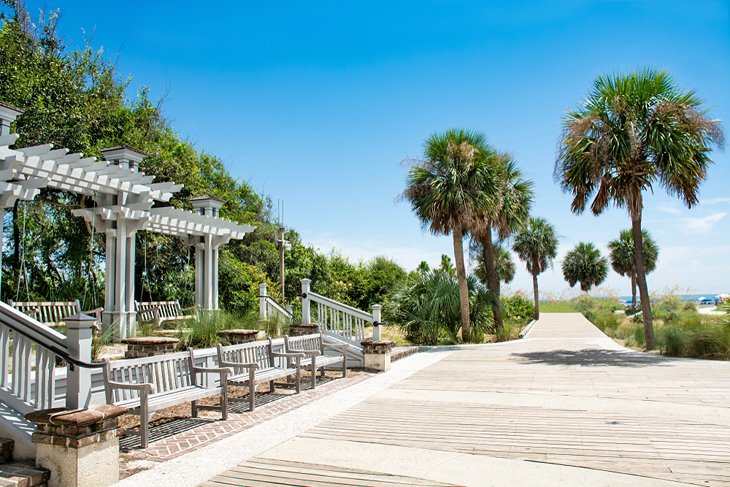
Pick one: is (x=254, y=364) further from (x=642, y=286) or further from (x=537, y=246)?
(x=537, y=246)

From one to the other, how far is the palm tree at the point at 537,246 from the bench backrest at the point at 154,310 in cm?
2482

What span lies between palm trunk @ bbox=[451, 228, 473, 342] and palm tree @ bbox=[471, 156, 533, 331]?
699mm

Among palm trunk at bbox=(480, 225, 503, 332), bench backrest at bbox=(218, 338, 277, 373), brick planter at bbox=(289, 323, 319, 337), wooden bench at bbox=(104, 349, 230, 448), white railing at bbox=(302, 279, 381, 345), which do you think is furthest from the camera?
palm trunk at bbox=(480, 225, 503, 332)

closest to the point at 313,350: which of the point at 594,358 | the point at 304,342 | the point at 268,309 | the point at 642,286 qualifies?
the point at 304,342

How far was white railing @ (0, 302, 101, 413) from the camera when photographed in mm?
4191

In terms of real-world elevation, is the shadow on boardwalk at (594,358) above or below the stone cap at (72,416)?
below

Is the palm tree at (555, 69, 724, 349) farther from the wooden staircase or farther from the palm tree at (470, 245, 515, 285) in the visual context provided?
the palm tree at (470, 245, 515, 285)

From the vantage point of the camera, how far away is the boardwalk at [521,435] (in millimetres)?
4293

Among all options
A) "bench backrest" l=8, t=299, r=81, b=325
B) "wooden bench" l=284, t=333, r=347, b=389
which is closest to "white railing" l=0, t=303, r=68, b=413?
"wooden bench" l=284, t=333, r=347, b=389

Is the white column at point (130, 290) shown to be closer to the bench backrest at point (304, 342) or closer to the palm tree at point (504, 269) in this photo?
the bench backrest at point (304, 342)

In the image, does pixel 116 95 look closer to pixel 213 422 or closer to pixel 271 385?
pixel 271 385

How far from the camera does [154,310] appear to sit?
44.5 ft

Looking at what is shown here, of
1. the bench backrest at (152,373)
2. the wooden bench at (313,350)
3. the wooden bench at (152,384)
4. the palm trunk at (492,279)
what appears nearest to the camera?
the wooden bench at (152,384)

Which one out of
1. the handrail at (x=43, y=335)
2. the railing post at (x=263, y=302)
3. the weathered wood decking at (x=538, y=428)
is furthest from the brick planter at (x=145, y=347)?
the railing post at (x=263, y=302)
